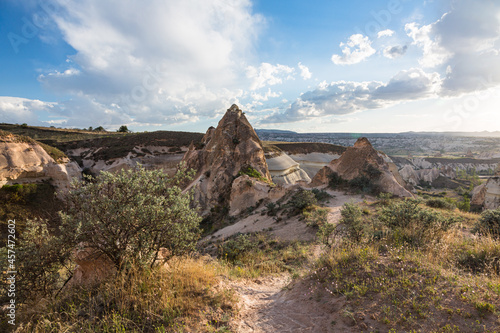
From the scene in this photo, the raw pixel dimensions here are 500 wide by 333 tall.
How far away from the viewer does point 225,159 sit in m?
19.3

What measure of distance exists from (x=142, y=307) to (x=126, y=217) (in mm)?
1307

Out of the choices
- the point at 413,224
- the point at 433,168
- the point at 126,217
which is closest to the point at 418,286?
the point at 413,224

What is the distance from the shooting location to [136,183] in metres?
3.65

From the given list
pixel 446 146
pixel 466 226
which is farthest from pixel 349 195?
pixel 446 146

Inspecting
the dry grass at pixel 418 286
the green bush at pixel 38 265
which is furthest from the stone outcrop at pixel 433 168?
the green bush at pixel 38 265

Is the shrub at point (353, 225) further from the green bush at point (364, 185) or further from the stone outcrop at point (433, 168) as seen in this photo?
the stone outcrop at point (433, 168)

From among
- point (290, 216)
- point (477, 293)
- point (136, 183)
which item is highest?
point (136, 183)

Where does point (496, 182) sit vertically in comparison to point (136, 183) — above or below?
below

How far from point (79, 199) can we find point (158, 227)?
4.21 feet

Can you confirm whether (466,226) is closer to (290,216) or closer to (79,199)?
(290,216)

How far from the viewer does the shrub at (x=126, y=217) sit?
3.45 m

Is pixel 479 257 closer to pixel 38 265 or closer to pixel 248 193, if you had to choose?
pixel 38 265

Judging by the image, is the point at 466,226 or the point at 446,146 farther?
the point at 446,146

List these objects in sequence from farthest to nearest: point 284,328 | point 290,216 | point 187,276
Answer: point 290,216 < point 187,276 < point 284,328
